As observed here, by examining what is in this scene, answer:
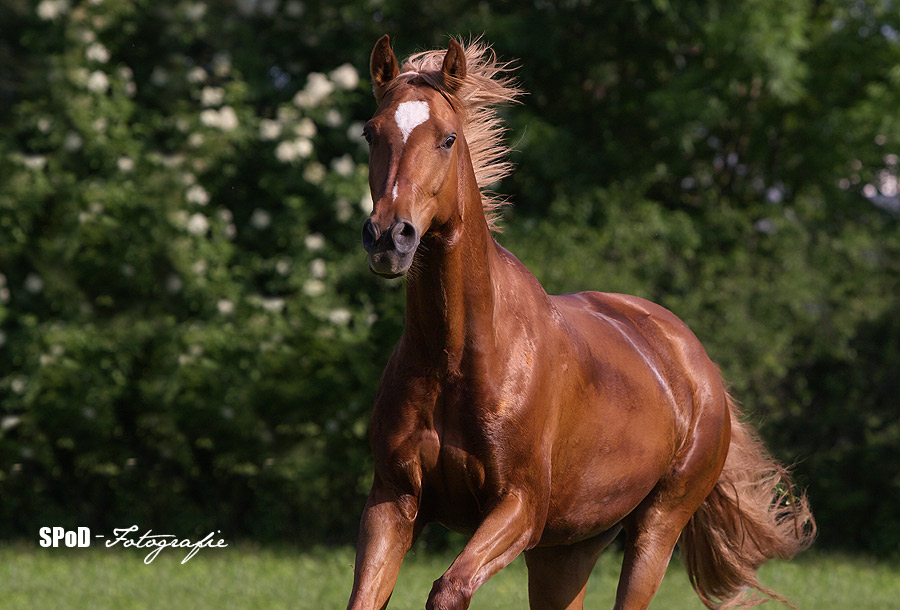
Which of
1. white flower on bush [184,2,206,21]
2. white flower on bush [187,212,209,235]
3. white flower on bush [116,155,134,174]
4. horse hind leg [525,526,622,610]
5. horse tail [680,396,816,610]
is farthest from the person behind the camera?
white flower on bush [184,2,206,21]

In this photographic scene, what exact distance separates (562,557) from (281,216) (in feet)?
21.1

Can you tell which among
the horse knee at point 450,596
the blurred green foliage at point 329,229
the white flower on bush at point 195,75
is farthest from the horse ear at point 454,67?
the white flower on bush at point 195,75

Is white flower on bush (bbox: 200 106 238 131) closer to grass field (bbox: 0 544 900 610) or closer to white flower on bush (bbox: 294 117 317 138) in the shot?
white flower on bush (bbox: 294 117 317 138)

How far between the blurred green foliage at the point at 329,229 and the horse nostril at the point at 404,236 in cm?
603

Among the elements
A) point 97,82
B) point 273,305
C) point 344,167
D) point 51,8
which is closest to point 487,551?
point 273,305

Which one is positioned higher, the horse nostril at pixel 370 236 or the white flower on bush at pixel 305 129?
the white flower on bush at pixel 305 129

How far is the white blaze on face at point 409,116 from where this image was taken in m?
3.38

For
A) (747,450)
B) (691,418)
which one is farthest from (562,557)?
(747,450)

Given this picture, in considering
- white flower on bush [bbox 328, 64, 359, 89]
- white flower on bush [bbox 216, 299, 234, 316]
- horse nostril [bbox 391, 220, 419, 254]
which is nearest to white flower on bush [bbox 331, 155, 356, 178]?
white flower on bush [bbox 328, 64, 359, 89]

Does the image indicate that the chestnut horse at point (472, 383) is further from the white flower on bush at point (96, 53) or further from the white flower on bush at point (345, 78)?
the white flower on bush at point (96, 53)

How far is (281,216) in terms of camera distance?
1059 centimetres

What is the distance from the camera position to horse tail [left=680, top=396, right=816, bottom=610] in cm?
552

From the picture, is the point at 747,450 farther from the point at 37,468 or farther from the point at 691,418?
the point at 37,468

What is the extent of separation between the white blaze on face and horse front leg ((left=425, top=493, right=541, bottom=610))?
1.38 metres
